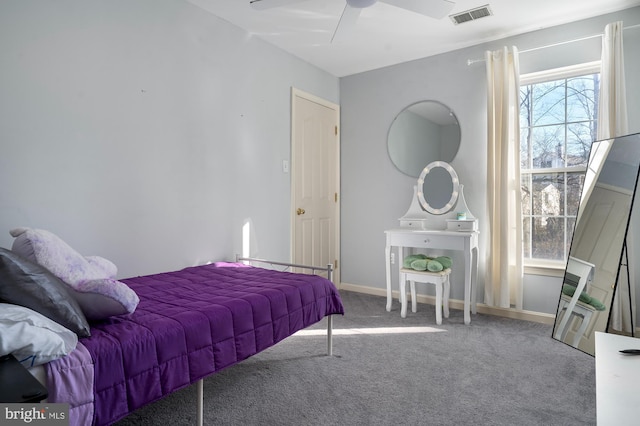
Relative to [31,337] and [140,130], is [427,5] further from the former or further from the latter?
[31,337]

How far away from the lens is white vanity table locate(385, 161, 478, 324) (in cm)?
325

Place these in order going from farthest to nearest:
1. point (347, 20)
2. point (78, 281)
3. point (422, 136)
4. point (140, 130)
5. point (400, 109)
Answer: point (400, 109), point (422, 136), point (347, 20), point (140, 130), point (78, 281)

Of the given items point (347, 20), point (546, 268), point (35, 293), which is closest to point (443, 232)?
point (546, 268)

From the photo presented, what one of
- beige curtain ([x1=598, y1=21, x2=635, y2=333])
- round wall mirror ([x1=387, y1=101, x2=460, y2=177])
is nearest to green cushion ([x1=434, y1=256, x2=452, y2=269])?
round wall mirror ([x1=387, y1=101, x2=460, y2=177])

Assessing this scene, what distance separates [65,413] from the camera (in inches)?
43.2

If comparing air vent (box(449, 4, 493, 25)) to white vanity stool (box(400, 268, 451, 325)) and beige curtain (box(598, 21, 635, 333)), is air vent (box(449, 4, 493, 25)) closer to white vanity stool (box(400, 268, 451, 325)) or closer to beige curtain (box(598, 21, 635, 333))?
beige curtain (box(598, 21, 635, 333))

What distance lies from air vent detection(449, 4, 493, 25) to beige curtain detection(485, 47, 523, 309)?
1.27 ft

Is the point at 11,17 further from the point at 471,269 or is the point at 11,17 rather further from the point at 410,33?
the point at 471,269

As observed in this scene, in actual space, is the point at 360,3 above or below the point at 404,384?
above

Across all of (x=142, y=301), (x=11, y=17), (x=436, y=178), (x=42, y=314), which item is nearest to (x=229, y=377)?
(x=142, y=301)

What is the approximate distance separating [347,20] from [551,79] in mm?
1936

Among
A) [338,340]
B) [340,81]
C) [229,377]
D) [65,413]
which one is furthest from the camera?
[340,81]

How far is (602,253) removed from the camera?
256 centimetres

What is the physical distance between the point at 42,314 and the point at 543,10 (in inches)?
A: 148
